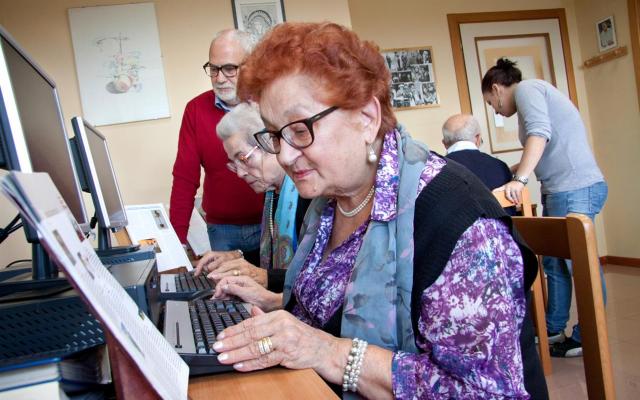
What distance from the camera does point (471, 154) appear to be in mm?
2693

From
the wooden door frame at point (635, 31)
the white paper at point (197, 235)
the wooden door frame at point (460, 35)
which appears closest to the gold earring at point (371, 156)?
the white paper at point (197, 235)

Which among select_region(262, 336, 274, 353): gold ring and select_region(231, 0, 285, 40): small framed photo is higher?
select_region(231, 0, 285, 40): small framed photo

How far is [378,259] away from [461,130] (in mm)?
2164

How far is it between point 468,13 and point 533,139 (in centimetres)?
217

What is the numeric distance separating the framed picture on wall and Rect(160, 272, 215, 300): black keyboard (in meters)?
2.99

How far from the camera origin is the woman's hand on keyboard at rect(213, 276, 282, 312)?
3.94 ft

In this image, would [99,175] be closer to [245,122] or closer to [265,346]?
[245,122]

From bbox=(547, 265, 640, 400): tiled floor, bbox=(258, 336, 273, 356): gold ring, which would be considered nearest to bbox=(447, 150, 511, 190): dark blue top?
bbox=(547, 265, 640, 400): tiled floor

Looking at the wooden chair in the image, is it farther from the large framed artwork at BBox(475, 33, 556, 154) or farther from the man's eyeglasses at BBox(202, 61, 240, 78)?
the large framed artwork at BBox(475, 33, 556, 154)

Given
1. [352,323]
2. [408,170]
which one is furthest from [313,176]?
[352,323]

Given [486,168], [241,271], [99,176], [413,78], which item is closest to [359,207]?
[241,271]

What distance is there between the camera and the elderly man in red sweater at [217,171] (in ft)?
6.73

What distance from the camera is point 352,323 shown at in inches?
33.9

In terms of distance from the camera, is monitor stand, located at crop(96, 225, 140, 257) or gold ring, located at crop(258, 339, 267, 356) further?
monitor stand, located at crop(96, 225, 140, 257)
